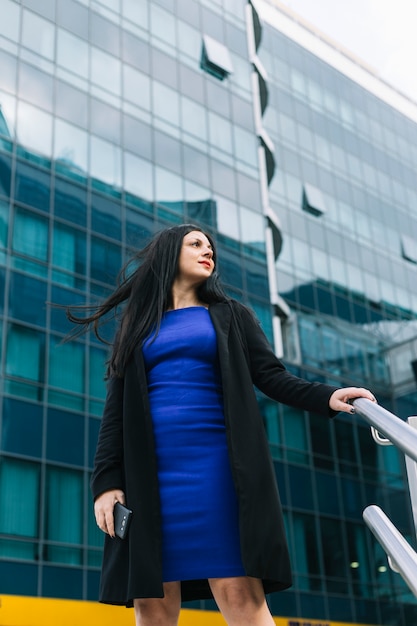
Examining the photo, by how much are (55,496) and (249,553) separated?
14.3 m

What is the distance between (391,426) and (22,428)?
14.3 metres

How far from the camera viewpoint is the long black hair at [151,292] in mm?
3139

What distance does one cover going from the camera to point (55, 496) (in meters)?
16.1

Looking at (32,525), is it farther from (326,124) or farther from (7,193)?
(326,124)

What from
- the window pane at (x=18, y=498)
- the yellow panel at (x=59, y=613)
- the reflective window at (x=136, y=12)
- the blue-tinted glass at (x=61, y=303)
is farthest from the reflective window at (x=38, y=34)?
the yellow panel at (x=59, y=613)

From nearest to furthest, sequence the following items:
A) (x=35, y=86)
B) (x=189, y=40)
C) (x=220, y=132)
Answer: (x=35, y=86)
(x=220, y=132)
(x=189, y=40)

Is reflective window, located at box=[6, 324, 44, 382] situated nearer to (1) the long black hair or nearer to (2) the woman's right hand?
(1) the long black hair

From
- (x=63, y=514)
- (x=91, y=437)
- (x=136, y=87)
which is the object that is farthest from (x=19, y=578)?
(x=136, y=87)

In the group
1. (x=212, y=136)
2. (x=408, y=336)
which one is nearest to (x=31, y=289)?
(x=212, y=136)

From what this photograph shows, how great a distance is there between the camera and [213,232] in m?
22.2

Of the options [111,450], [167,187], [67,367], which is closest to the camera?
[111,450]

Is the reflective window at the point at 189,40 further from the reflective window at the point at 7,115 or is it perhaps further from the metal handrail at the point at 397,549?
the metal handrail at the point at 397,549

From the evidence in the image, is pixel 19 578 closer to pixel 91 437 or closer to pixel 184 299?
pixel 91 437

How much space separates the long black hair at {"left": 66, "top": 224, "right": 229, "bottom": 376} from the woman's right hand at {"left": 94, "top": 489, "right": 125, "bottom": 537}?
0.50 meters
